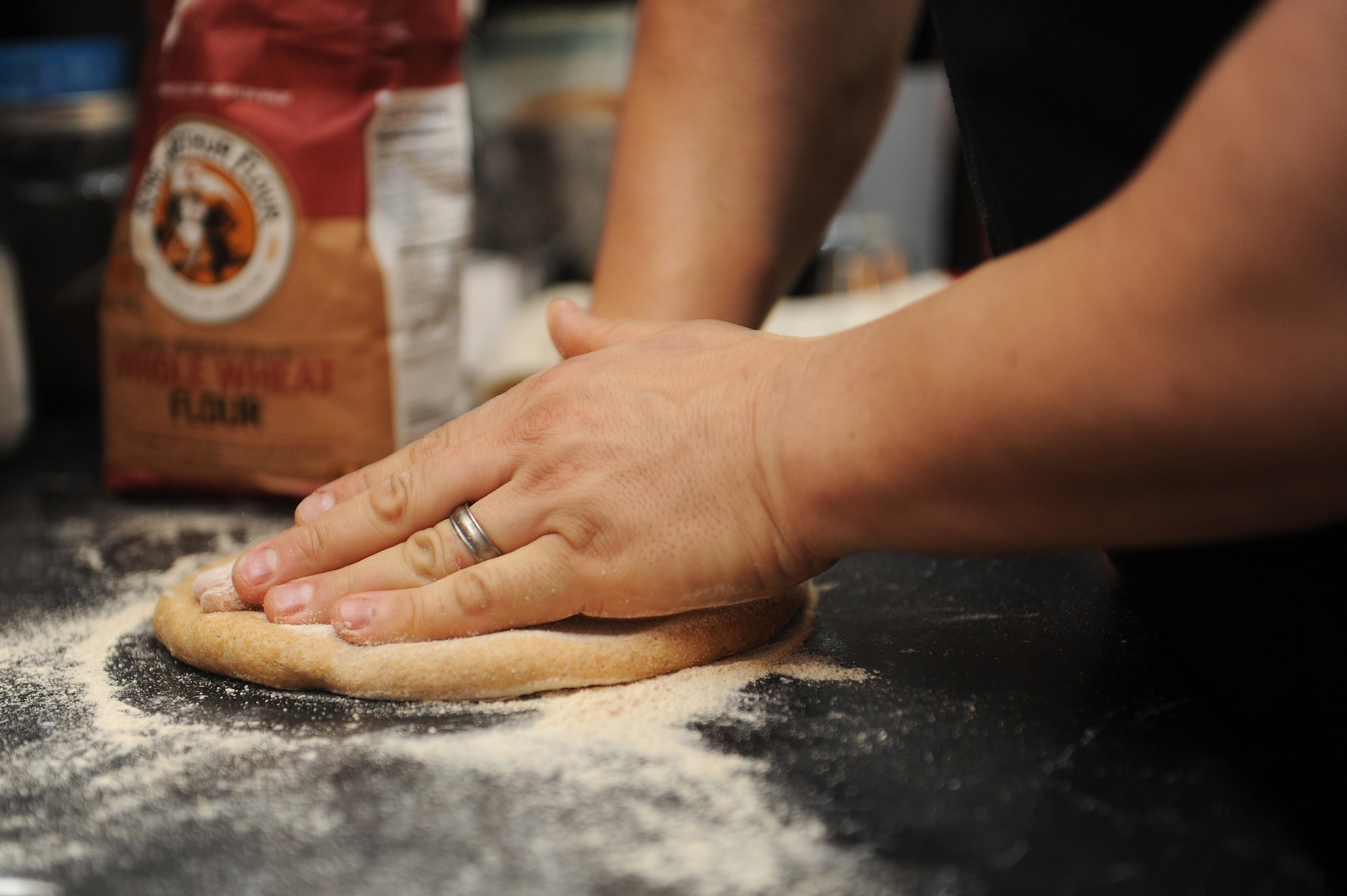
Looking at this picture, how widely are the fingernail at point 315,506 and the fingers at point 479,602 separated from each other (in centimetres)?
10

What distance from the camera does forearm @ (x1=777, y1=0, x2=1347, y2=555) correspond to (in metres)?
0.41

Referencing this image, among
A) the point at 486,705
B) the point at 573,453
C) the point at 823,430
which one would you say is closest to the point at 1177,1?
the point at 823,430

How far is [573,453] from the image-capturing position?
625mm

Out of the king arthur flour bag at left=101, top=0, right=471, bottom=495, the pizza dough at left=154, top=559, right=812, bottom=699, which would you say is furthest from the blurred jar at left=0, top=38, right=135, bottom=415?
the pizza dough at left=154, top=559, right=812, bottom=699

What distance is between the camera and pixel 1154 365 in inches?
17.4

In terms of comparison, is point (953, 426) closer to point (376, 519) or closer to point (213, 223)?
point (376, 519)

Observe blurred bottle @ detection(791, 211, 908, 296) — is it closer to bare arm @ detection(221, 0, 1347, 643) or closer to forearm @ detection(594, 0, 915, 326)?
forearm @ detection(594, 0, 915, 326)

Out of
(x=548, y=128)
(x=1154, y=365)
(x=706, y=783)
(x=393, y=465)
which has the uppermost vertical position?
(x=548, y=128)

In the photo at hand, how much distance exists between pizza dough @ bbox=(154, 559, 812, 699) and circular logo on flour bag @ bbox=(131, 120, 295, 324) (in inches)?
14.8

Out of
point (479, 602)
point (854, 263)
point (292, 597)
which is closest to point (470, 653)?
point (479, 602)

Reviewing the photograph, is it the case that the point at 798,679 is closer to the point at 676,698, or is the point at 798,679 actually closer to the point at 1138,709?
the point at 676,698

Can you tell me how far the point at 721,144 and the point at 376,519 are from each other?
0.42 m

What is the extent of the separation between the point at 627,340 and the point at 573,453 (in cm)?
11

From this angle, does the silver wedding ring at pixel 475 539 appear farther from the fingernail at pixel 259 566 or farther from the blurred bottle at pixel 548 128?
the blurred bottle at pixel 548 128
